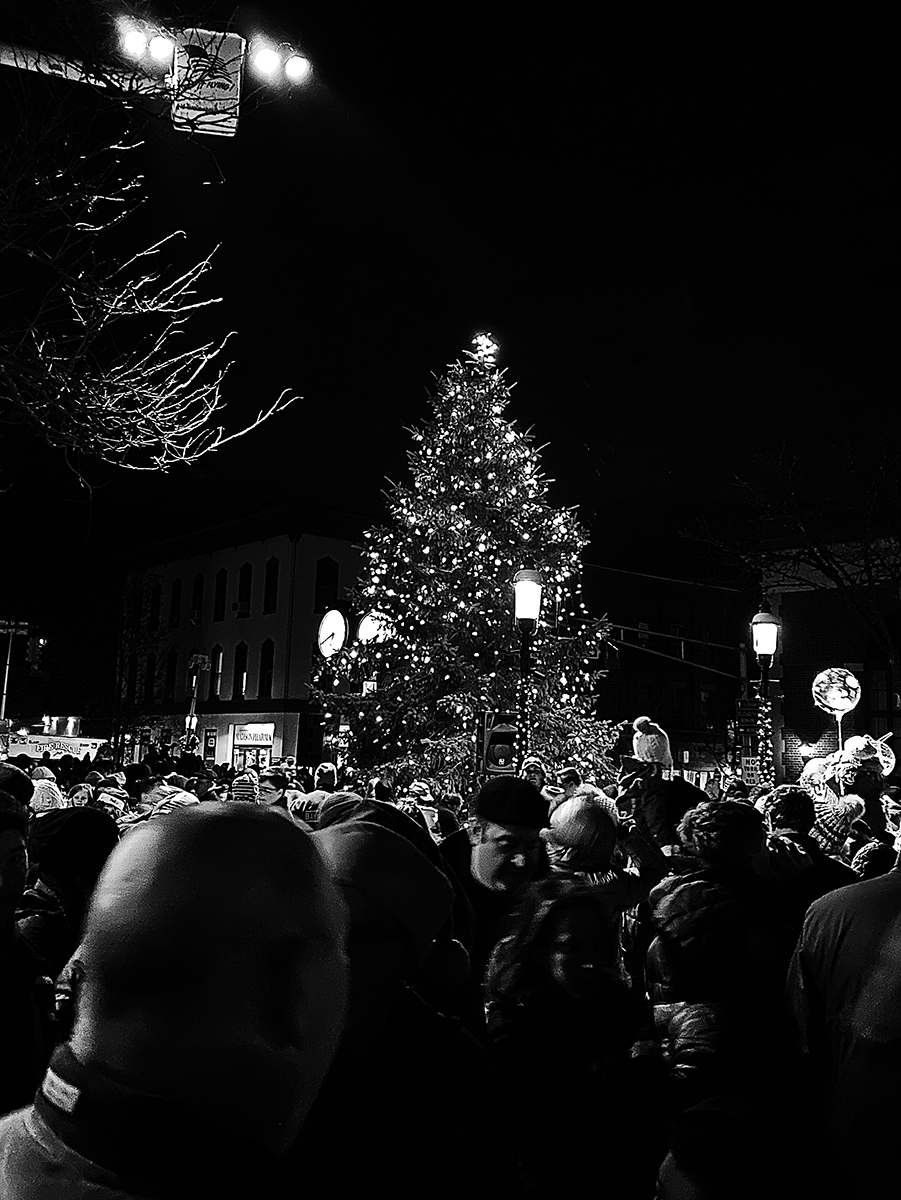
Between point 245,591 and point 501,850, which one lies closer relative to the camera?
point 501,850

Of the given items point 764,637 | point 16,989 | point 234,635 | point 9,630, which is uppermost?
point 234,635

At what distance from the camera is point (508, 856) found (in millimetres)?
4270

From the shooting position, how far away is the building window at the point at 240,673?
183 ft

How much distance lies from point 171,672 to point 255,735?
11.2m

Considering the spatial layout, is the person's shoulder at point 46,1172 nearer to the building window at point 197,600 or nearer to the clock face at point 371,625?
the clock face at point 371,625

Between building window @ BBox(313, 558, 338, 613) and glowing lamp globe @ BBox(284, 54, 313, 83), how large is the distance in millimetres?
47187

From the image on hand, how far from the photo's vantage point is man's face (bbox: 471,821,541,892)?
422 cm

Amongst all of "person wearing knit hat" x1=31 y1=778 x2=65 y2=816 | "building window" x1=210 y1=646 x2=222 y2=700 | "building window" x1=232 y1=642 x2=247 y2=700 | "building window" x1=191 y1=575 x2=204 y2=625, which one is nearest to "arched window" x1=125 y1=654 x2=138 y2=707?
"building window" x1=191 y1=575 x2=204 y2=625

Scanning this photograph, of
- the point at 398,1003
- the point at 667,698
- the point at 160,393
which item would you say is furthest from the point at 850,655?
the point at 398,1003

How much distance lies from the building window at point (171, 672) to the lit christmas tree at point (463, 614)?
41.6 m

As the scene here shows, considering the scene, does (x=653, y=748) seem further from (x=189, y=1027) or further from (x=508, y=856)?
(x=189, y=1027)

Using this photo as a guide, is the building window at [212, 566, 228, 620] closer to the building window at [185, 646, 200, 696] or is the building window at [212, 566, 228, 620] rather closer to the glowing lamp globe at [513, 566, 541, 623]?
the building window at [185, 646, 200, 696]

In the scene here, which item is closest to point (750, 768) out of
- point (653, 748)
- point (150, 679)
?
point (653, 748)

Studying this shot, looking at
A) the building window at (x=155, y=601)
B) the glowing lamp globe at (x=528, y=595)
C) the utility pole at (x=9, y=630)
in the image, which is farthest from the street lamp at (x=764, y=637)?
the building window at (x=155, y=601)
